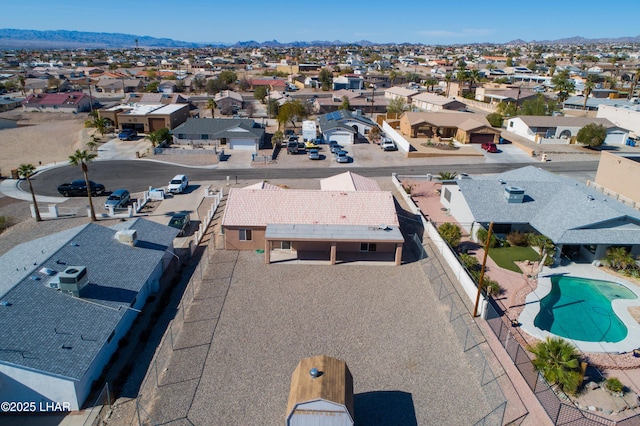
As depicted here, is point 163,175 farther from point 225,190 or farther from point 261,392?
point 261,392

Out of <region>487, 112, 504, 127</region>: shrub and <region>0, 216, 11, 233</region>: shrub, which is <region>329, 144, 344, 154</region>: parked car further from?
<region>0, 216, 11, 233</region>: shrub

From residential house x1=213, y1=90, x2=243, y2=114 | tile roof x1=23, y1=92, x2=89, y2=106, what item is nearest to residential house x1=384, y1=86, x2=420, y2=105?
residential house x1=213, y1=90, x2=243, y2=114

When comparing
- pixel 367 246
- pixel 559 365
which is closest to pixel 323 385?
pixel 559 365

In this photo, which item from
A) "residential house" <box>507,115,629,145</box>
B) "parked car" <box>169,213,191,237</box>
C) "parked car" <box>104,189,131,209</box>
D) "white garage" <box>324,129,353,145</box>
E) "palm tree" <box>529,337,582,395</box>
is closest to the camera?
"palm tree" <box>529,337,582,395</box>

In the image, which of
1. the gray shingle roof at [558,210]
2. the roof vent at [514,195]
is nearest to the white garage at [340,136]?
the gray shingle roof at [558,210]

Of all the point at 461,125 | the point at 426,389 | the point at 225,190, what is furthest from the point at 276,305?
the point at 461,125
